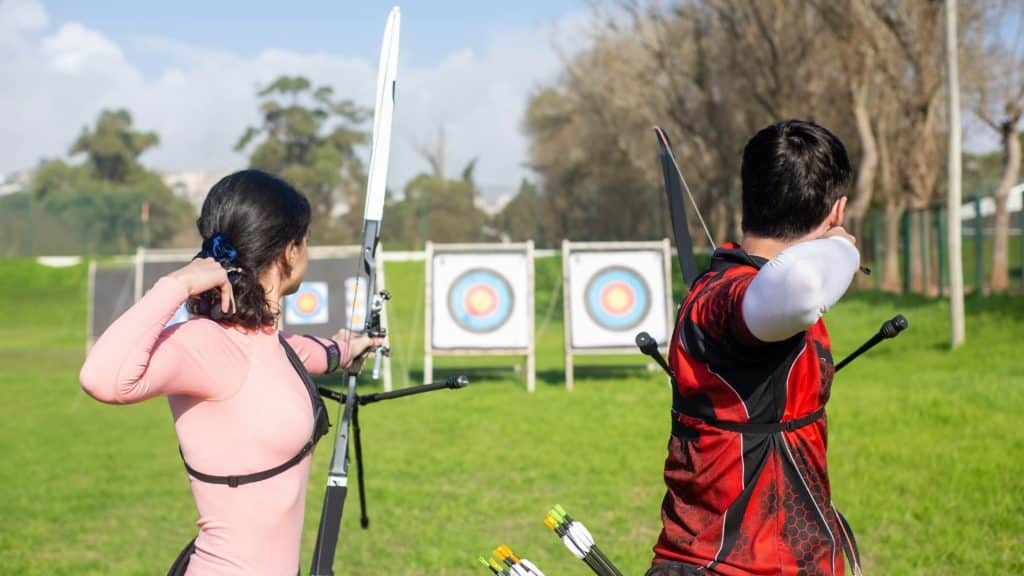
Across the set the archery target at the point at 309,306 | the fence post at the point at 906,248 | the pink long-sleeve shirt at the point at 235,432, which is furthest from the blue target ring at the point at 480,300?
the fence post at the point at 906,248

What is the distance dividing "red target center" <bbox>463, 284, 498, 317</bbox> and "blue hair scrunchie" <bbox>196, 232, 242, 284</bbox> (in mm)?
10603

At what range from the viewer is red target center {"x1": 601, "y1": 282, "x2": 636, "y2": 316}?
513 inches

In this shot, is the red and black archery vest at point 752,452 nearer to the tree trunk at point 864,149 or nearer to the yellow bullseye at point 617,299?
the yellow bullseye at point 617,299

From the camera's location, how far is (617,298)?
13117 mm

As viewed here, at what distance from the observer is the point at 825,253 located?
5.18ft

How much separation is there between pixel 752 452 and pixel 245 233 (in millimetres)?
1104

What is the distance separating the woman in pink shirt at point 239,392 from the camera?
7.11ft

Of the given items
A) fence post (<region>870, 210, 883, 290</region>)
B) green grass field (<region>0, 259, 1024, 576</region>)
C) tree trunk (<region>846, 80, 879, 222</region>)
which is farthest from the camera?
fence post (<region>870, 210, 883, 290</region>)

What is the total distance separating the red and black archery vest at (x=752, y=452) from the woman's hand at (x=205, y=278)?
0.89 metres

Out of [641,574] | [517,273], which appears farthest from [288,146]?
[641,574]

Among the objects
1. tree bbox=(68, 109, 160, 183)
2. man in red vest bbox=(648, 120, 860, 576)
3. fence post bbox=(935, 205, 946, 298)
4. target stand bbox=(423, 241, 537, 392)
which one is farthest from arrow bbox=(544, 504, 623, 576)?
tree bbox=(68, 109, 160, 183)

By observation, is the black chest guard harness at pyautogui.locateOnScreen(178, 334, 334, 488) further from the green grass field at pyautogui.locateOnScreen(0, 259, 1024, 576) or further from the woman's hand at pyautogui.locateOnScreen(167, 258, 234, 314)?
the green grass field at pyautogui.locateOnScreen(0, 259, 1024, 576)

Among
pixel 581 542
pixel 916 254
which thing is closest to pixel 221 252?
pixel 581 542

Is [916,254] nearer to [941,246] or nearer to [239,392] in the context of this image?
[941,246]
